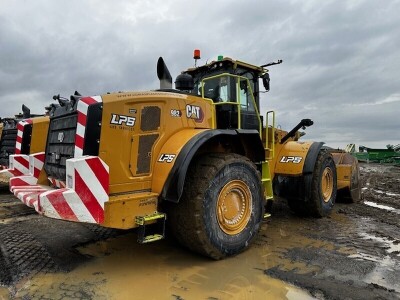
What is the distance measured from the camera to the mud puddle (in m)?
3.25

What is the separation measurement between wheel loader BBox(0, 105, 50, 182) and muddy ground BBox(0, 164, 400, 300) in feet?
3.08

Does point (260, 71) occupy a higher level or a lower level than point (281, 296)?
higher

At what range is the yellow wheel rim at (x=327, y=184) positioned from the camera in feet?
22.4

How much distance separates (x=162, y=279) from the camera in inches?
141

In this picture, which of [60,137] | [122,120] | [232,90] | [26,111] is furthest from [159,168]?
[26,111]

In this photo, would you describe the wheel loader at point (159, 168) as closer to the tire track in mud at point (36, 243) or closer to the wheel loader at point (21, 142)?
the wheel loader at point (21, 142)

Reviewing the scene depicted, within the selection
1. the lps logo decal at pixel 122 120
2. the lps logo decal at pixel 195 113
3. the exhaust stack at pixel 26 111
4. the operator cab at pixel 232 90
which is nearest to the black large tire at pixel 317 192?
the operator cab at pixel 232 90

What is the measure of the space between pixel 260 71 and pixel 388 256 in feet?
11.1

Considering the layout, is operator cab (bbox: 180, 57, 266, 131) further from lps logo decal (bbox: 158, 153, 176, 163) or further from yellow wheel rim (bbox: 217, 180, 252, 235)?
lps logo decal (bbox: 158, 153, 176, 163)

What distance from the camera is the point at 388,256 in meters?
4.38

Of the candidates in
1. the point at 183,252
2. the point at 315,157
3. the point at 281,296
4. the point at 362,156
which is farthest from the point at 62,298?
the point at 362,156

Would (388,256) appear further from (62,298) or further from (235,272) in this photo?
(62,298)

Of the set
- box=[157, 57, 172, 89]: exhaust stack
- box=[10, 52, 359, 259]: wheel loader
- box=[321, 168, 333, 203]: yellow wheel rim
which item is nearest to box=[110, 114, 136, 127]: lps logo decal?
box=[10, 52, 359, 259]: wheel loader

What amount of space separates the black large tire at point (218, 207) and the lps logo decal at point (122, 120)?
87 cm
